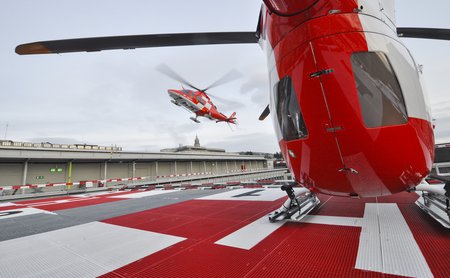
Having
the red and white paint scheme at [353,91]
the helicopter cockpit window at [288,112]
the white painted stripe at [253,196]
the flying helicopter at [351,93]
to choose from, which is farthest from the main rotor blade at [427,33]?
the white painted stripe at [253,196]

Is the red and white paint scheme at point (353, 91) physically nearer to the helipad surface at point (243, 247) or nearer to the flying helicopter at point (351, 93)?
the flying helicopter at point (351, 93)

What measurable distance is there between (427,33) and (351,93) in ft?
9.84

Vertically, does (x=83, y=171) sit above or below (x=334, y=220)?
above

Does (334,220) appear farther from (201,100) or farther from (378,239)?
(201,100)

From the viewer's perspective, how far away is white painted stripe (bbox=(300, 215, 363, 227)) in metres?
3.29

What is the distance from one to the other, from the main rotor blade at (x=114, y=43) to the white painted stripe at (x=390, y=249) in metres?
3.30

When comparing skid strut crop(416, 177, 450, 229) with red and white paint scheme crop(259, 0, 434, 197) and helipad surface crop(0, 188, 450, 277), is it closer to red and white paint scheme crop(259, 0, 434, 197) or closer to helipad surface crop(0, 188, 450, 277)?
helipad surface crop(0, 188, 450, 277)

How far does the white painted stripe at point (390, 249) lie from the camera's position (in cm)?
187

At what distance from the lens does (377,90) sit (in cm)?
172

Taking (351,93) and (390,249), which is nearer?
(351,93)

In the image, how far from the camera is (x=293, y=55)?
1.88 meters

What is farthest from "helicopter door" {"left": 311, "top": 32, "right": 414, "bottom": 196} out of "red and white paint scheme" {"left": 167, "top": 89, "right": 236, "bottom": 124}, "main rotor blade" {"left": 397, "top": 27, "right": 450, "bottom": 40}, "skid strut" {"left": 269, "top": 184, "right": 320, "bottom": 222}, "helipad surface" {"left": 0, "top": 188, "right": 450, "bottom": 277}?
"red and white paint scheme" {"left": 167, "top": 89, "right": 236, "bottom": 124}

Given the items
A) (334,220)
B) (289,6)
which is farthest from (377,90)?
(334,220)

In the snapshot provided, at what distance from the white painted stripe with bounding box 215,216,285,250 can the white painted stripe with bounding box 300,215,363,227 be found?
0.57m
